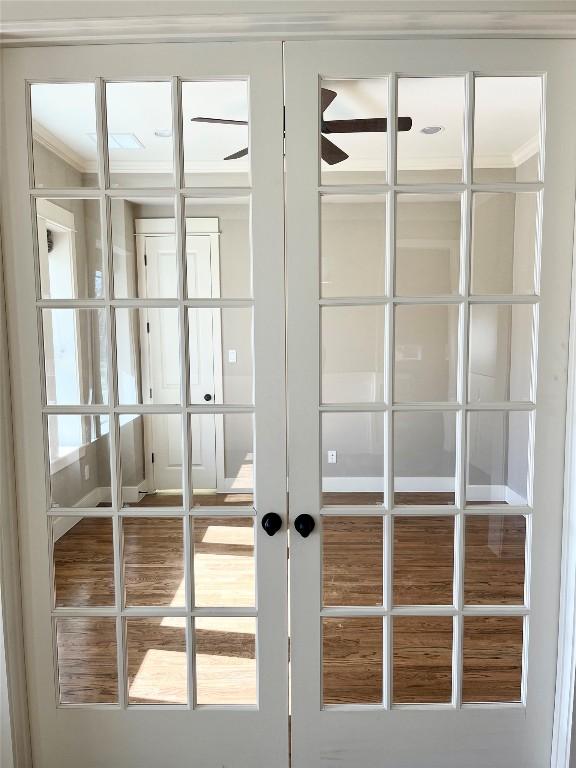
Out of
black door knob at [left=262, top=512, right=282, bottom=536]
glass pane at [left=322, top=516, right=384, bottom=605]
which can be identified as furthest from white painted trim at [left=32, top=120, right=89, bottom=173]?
glass pane at [left=322, top=516, right=384, bottom=605]

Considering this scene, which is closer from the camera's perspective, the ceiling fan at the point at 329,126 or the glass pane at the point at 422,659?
the ceiling fan at the point at 329,126

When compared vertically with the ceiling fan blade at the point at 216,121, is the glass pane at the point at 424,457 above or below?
below

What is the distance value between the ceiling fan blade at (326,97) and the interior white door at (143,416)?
14cm

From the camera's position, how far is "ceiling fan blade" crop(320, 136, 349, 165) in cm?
151

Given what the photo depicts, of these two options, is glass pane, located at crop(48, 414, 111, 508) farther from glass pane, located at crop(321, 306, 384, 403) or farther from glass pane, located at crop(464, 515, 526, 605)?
glass pane, located at crop(464, 515, 526, 605)

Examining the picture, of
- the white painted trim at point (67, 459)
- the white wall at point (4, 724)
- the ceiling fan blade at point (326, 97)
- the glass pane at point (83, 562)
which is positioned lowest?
the white wall at point (4, 724)

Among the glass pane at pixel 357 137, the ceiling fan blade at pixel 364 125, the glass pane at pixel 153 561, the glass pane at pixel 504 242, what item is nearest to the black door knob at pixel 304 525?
the glass pane at pixel 153 561

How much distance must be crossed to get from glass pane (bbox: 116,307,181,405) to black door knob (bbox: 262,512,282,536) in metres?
0.45

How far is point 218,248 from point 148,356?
0.39 meters

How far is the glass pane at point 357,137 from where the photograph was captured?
1503 millimetres

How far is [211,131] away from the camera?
4.93 ft

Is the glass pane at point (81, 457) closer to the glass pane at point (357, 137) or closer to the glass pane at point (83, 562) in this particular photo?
the glass pane at point (83, 562)

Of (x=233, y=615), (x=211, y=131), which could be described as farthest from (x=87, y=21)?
(x=233, y=615)

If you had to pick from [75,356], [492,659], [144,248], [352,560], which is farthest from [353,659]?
[144,248]
